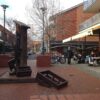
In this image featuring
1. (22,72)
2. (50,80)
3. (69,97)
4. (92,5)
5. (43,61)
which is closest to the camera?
(69,97)

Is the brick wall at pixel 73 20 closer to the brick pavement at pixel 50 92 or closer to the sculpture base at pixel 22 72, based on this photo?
the sculpture base at pixel 22 72

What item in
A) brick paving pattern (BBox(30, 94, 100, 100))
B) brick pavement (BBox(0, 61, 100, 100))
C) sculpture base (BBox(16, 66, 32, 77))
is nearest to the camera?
brick paving pattern (BBox(30, 94, 100, 100))

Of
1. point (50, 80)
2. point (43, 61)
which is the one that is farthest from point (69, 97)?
point (43, 61)

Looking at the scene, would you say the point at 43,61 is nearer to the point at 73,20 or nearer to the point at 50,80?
the point at 50,80

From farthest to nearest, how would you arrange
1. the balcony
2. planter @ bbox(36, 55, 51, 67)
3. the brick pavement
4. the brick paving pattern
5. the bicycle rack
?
the balcony, planter @ bbox(36, 55, 51, 67), the bicycle rack, the brick pavement, the brick paving pattern

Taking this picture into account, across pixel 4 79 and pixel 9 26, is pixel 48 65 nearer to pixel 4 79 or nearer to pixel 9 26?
pixel 4 79

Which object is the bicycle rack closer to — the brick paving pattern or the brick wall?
the brick paving pattern

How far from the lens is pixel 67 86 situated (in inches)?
616

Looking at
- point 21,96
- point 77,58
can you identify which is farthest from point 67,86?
point 77,58

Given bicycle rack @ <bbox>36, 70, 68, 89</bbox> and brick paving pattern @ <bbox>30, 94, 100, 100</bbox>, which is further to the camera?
bicycle rack @ <bbox>36, 70, 68, 89</bbox>

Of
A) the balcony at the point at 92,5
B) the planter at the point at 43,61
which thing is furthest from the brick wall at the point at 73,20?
the planter at the point at 43,61

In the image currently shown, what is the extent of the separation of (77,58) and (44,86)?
68.4 ft

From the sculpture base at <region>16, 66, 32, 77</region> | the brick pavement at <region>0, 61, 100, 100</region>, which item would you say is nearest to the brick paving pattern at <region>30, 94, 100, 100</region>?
the brick pavement at <region>0, 61, 100, 100</region>

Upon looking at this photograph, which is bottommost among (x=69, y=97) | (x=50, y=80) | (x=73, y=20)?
(x=69, y=97)
